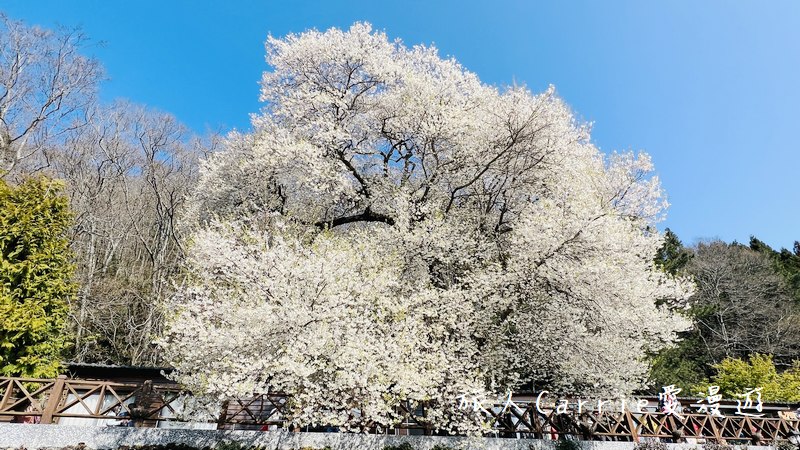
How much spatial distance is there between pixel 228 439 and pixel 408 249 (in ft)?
20.2

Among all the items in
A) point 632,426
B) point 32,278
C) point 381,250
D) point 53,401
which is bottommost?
point 53,401

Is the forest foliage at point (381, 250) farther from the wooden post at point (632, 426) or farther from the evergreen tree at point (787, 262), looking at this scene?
the evergreen tree at point (787, 262)

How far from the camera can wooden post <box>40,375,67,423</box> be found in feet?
29.6

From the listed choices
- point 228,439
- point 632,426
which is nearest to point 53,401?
point 228,439

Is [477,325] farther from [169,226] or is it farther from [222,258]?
[169,226]

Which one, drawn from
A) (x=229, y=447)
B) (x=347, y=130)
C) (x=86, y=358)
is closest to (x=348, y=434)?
(x=229, y=447)

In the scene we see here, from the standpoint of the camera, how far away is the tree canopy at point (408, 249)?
8.53 metres

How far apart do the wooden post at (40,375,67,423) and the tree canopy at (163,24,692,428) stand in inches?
89.0

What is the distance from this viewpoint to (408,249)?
473 inches

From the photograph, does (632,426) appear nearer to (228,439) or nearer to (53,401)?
(228,439)

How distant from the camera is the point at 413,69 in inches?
583

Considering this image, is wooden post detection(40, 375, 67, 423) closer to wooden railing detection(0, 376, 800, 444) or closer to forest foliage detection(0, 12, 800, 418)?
wooden railing detection(0, 376, 800, 444)

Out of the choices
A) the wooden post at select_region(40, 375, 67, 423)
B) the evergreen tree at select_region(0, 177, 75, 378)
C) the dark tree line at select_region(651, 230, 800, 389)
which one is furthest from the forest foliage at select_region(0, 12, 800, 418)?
the dark tree line at select_region(651, 230, 800, 389)

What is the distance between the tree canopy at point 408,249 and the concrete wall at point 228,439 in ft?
3.21
